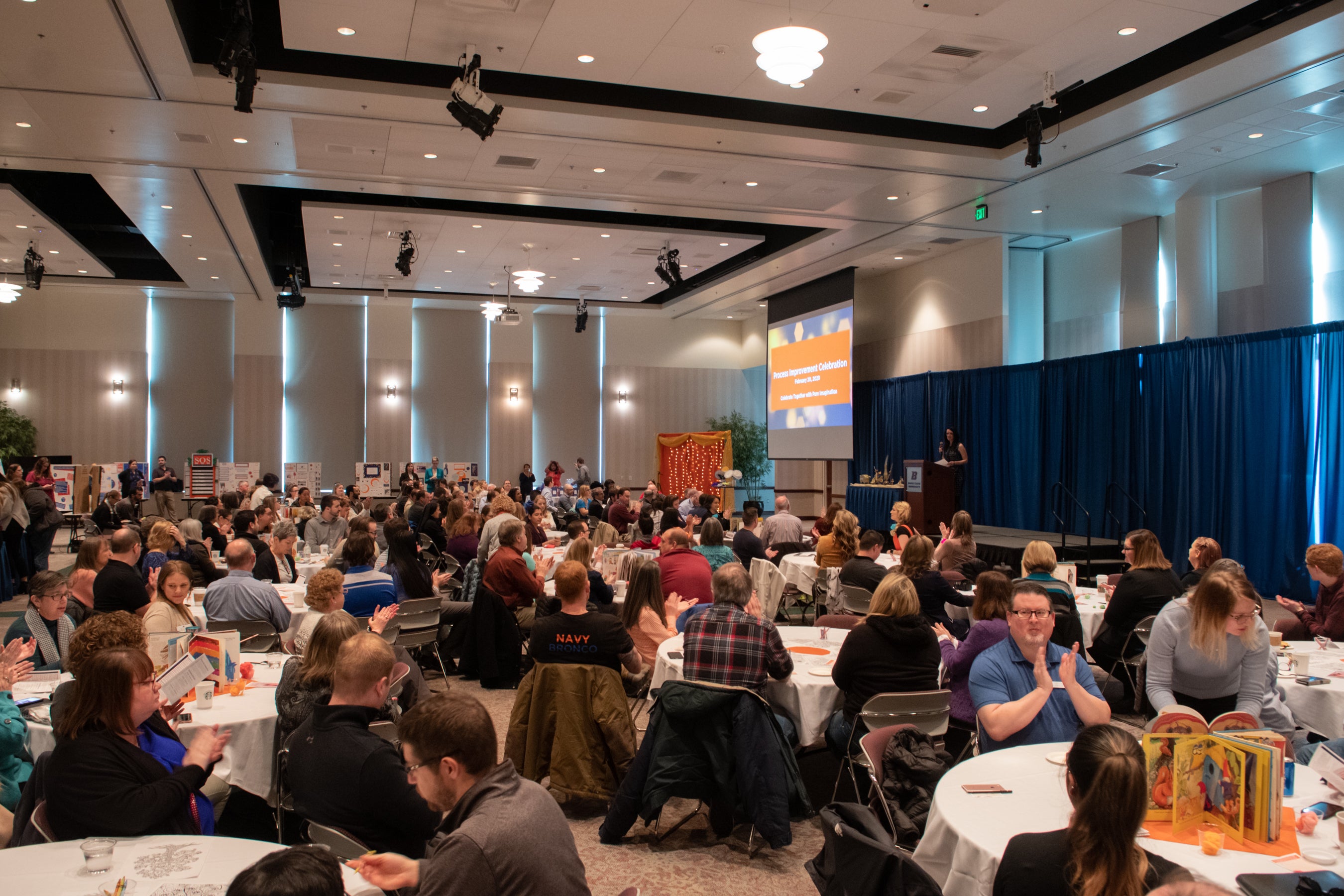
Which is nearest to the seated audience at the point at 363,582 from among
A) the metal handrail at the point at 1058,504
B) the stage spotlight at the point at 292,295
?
the metal handrail at the point at 1058,504

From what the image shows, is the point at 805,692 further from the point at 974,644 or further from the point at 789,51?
the point at 789,51

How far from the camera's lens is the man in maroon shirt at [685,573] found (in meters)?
6.20

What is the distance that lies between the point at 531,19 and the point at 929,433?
1012cm

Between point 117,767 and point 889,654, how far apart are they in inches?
114

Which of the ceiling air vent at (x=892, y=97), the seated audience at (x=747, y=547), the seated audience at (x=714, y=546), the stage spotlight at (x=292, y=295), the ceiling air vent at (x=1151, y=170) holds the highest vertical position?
the ceiling air vent at (x=892, y=97)

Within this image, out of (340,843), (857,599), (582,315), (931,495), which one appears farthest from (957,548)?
(582,315)

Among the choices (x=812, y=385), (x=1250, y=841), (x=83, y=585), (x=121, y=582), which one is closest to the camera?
(x=1250, y=841)

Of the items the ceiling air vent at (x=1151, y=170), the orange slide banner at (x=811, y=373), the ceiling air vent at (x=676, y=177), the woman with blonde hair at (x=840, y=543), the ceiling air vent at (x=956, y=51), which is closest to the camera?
the ceiling air vent at (x=956, y=51)

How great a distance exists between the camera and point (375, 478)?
18922 millimetres

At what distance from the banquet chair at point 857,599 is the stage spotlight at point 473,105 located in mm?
4403

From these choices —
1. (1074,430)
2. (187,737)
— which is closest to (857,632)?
(187,737)

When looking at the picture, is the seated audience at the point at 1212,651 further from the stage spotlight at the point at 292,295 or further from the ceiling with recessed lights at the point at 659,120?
the stage spotlight at the point at 292,295

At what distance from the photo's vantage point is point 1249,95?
7.65 m

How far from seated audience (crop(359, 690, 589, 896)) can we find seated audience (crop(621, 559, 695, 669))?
3.31m
